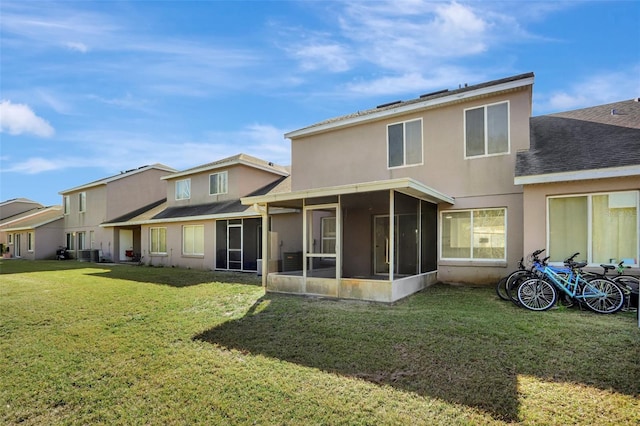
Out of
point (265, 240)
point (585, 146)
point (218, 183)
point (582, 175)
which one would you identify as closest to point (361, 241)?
point (265, 240)

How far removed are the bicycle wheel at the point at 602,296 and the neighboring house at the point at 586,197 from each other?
4.41 ft

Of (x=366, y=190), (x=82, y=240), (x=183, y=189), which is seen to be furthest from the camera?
(x=82, y=240)

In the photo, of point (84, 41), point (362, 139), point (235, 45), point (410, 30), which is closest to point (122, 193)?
point (84, 41)

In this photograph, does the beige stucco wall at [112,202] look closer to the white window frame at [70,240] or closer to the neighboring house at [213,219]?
the white window frame at [70,240]

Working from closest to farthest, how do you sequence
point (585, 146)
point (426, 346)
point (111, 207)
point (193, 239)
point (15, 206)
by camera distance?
1. point (426, 346)
2. point (585, 146)
3. point (193, 239)
4. point (111, 207)
5. point (15, 206)

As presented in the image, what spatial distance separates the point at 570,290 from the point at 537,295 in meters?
0.64

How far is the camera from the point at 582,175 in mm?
8320

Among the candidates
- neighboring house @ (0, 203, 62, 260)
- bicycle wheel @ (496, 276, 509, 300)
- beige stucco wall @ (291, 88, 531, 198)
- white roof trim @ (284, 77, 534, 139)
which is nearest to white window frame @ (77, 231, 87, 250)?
neighboring house @ (0, 203, 62, 260)

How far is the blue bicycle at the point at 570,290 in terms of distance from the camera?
23.7ft

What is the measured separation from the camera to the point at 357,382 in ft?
14.6

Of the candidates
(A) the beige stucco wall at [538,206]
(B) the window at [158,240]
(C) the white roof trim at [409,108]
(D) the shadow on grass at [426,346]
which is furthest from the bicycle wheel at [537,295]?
(B) the window at [158,240]

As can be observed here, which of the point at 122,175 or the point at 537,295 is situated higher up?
the point at 122,175

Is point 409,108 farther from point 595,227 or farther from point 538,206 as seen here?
point 595,227

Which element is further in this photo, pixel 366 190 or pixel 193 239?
pixel 193 239
